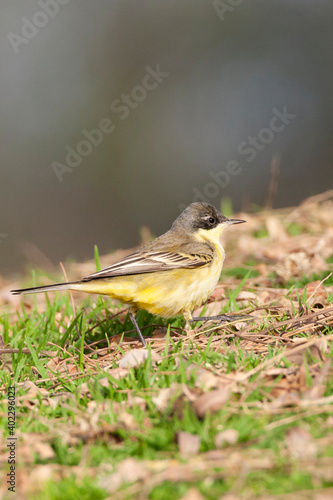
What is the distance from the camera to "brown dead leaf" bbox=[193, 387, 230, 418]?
3.39 meters

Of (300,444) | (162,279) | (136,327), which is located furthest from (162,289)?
(300,444)

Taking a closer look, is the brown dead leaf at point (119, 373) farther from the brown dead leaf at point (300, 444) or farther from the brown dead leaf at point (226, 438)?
the brown dead leaf at point (300, 444)

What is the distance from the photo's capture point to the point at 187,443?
10.3ft

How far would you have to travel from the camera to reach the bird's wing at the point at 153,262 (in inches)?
224

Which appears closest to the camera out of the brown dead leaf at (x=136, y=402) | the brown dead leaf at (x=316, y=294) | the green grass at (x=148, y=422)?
the green grass at (x=148, y=422)

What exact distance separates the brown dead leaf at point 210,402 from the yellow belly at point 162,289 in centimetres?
232

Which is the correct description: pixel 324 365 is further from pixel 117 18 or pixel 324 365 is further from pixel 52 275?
pixel 117 18

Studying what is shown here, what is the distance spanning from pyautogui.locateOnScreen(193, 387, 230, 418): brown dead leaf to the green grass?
0.04 meters

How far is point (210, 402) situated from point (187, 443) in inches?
13.6

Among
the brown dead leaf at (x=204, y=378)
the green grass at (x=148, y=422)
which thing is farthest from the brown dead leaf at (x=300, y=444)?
the brown dead leaf at (x=204, y=378)

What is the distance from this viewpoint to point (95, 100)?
25.3m

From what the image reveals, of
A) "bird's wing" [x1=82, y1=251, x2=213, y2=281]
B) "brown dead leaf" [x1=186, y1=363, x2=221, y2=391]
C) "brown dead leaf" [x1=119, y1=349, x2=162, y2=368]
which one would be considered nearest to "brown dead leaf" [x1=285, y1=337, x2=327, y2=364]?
"brown dead leaf" [x1=186, y1=363, x2=221, y2=391]

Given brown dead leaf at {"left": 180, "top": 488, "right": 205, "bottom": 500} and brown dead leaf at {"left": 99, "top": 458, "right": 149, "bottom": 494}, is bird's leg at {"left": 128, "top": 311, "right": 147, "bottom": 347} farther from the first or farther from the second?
brown dead leaf at {"left": 180, "top": 488, "right": 205, "bottom": 500}

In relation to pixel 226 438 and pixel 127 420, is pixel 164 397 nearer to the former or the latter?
pixel 127 420
